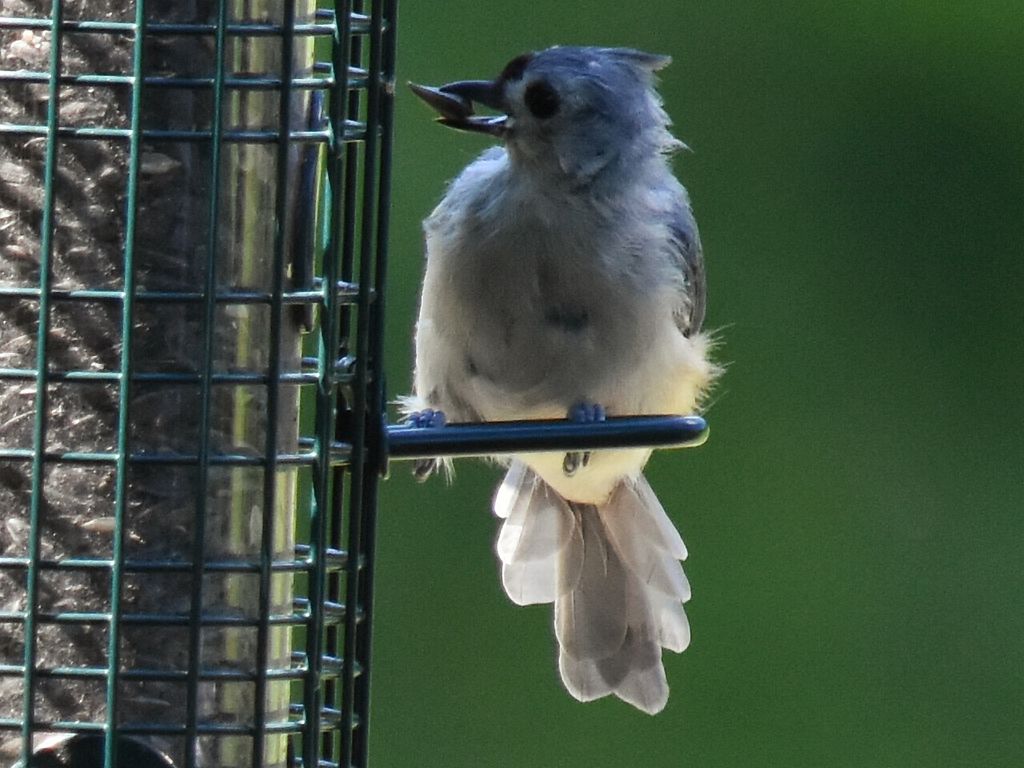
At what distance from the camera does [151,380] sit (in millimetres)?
3203

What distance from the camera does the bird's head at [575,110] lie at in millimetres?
4707

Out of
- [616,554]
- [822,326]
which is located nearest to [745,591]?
[822,326]

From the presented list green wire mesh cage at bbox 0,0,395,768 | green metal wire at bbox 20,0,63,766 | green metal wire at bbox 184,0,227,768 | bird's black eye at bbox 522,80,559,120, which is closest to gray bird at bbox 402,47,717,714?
bird's black eye at bbox 522,80,559,120

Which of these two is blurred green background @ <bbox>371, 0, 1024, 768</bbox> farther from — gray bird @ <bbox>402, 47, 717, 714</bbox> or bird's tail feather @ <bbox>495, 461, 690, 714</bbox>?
gray bird @ <bbox>402, 47, 717, 714</bbox>

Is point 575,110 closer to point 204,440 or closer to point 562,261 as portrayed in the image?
point 562,261

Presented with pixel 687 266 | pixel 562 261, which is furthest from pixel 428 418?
pixel 687 266

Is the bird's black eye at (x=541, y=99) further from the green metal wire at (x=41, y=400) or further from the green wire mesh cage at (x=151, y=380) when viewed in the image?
the green metal wire at (x=41, y=400)

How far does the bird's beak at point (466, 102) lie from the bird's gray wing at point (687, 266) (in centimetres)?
60

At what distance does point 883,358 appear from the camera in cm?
711

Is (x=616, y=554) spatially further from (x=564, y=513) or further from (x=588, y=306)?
(x=588, y=306)

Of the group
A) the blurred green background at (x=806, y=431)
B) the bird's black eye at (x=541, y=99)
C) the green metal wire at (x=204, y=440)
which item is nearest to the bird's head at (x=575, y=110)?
the bird's black eye at (x=541, y=99)

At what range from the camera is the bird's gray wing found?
5078 millimetres

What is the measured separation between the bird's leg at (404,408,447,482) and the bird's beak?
2.09ft

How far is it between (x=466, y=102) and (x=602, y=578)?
1610mm
